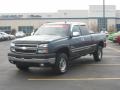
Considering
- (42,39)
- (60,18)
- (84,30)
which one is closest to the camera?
(42,39)

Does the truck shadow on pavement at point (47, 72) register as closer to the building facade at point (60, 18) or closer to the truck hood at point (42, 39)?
the truck hood at point (42, 39)

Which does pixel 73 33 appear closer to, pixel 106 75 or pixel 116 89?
pixel 106 75

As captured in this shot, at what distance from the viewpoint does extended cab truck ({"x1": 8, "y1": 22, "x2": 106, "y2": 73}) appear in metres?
10.8

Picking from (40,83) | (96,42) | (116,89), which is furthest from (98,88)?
(96,42)

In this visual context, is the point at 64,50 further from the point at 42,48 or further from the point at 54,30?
the point at 42,48

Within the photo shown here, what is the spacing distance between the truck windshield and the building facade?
74971mm

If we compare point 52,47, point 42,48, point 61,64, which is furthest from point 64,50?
point 42,48

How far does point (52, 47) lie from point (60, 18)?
79.6 meters

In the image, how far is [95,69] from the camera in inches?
492

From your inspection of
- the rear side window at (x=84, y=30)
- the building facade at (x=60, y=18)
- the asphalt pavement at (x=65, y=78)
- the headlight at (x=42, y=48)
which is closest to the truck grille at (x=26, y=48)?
the headlight at (x=42, y=48)

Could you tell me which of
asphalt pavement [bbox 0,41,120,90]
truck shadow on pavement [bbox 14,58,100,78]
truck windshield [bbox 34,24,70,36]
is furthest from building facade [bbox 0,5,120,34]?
asphalt pavement [bbox 0,41,120,90]

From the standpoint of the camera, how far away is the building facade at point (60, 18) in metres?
88.1

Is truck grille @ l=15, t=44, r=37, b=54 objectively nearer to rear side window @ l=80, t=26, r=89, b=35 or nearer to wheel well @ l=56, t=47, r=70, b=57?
wheel well @ l=56, t=47, r=70, b=57

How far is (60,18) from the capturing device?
3551 inches
